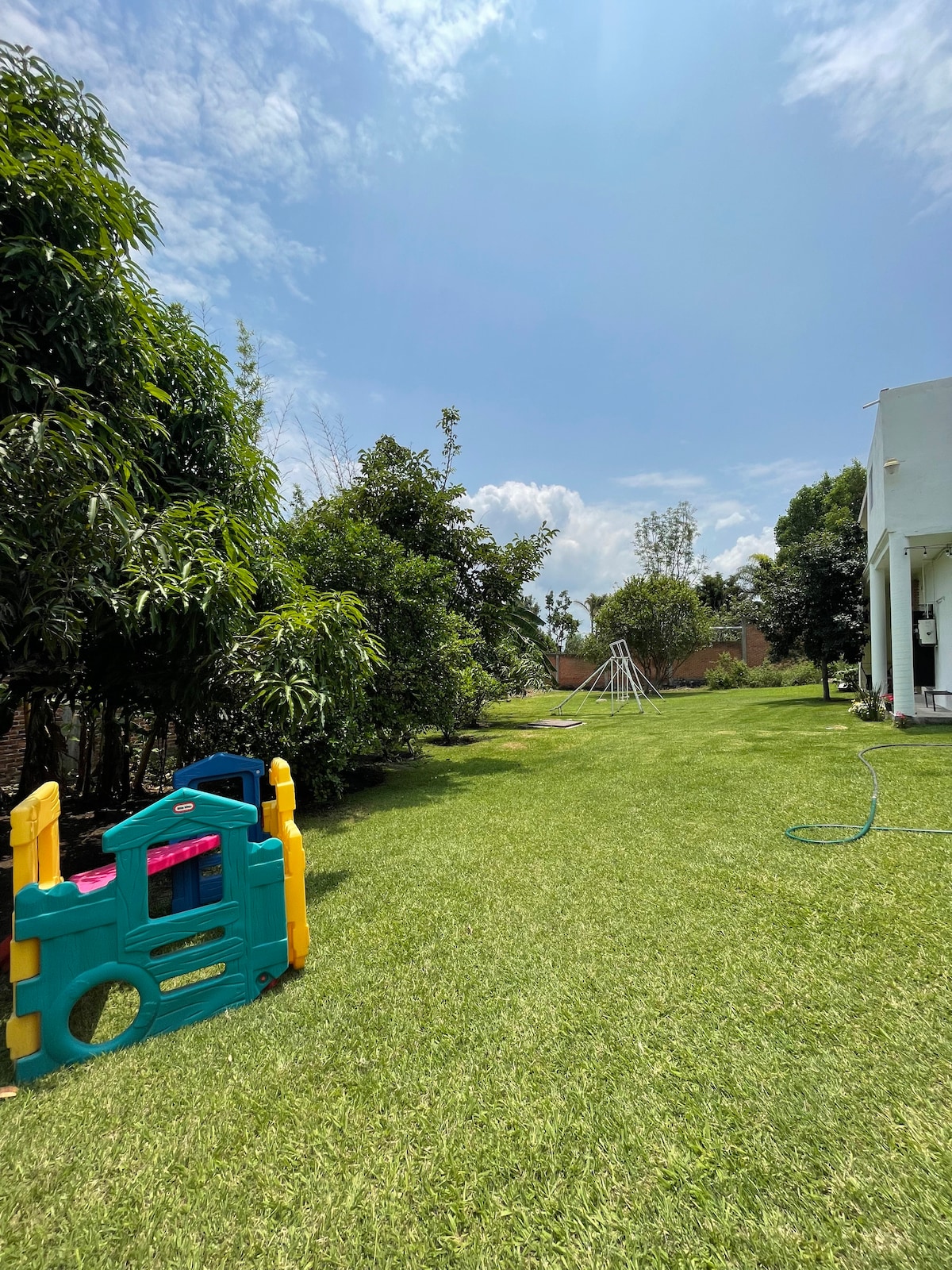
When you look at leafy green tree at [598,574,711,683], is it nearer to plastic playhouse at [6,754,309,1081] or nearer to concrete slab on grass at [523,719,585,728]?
concrete slab on grass at [523,719,585,728]

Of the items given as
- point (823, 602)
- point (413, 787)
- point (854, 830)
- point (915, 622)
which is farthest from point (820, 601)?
point (413, 787)

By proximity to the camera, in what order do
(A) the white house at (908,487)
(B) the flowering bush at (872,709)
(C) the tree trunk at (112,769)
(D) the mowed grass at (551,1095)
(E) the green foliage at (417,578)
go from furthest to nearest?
(B) the flowering bush at (872,709) < (A) the white house at (908,487) < (E) the green foliage at (417,578) < (C) the tree trunk at (112,769) < (D) the mowed grass at (551,1095)

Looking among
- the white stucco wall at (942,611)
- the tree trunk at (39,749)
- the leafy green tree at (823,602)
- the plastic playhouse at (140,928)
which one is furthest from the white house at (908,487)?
the tree trunk at (39,749)

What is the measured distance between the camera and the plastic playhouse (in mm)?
2084

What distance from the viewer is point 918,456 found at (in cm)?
910

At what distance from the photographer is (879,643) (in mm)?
10922

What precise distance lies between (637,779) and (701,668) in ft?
74.1

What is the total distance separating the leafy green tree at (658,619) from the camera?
23.5 m

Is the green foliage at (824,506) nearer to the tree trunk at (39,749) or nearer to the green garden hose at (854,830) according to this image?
the green garden hose at (854,830)

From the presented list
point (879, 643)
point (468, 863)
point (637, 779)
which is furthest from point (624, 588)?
point (468, 863)

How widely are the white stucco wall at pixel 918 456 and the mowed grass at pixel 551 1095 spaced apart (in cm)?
745

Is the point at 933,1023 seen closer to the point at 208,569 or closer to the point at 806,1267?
the point at 806,1267

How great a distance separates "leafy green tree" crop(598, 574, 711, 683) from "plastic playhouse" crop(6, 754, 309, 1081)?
2251cm

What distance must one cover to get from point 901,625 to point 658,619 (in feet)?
48.8
